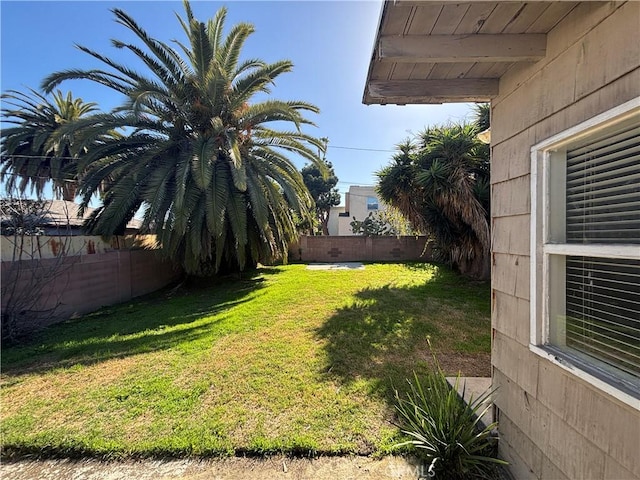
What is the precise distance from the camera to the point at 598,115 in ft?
4.07

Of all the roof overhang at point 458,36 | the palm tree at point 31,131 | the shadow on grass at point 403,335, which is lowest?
the shadow on grass at point 403,335

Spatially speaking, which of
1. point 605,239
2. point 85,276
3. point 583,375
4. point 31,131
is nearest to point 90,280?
point 85,276

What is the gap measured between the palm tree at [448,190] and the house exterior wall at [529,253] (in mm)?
6076

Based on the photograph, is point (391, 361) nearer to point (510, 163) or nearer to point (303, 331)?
point (303, 331)

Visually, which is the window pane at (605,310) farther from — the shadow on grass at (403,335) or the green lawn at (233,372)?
the shadow on grass at (403,335)

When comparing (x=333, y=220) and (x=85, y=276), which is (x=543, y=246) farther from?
(x=333, y=220)

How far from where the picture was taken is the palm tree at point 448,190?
771cm

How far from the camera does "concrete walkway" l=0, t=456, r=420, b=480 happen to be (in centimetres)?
194

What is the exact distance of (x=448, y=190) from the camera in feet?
25.3

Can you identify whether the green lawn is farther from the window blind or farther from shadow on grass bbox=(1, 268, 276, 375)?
the window blind

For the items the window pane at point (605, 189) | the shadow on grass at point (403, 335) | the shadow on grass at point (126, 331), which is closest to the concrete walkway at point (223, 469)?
the shadow on grass at point (403, 335)

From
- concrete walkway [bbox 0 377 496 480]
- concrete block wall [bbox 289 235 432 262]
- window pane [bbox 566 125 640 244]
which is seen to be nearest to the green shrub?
concrete walkway [bbox 0 377 496 480]

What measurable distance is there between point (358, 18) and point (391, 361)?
3713mm

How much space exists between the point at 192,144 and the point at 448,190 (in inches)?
261
